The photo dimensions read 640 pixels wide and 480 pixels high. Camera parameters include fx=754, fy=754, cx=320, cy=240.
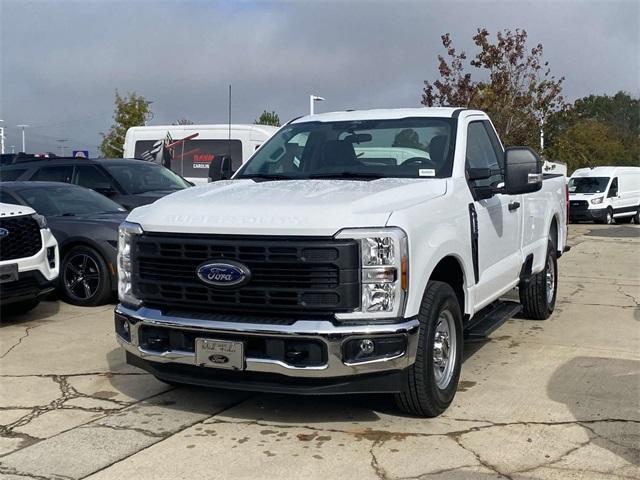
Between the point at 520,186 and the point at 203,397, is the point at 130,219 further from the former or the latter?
the point at 520,186

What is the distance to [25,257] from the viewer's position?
291 inches

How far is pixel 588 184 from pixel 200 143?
1551 centimetres

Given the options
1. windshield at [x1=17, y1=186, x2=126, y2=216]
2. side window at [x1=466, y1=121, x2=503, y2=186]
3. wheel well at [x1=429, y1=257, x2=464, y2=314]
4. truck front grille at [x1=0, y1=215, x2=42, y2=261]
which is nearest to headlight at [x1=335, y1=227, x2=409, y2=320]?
wheel well at [x1=429, y1=257, x2=464, y2=314]

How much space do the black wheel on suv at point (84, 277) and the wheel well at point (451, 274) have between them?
468 cm

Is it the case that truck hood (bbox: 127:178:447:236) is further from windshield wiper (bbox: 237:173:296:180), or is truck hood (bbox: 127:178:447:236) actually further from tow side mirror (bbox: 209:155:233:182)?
tow side mirror (bbox: 209:155:233:182)

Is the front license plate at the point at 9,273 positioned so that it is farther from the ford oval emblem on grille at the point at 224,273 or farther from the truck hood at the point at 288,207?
the ford oval emblem on grille at the point at 224,273

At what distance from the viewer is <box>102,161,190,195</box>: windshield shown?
38.9 ft

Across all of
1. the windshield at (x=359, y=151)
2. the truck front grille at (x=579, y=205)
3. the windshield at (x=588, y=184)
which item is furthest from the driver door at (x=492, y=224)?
the windshield at (x=588, y=184)

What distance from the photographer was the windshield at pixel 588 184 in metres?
26.7

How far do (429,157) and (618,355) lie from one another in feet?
8.24

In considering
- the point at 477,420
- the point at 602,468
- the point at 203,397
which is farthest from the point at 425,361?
the point at 203,397

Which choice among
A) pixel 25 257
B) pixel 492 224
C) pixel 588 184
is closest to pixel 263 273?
pixel 492 224

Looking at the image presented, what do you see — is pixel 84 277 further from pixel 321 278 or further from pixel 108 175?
pixel 321 278

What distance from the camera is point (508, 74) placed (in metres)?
27.4
